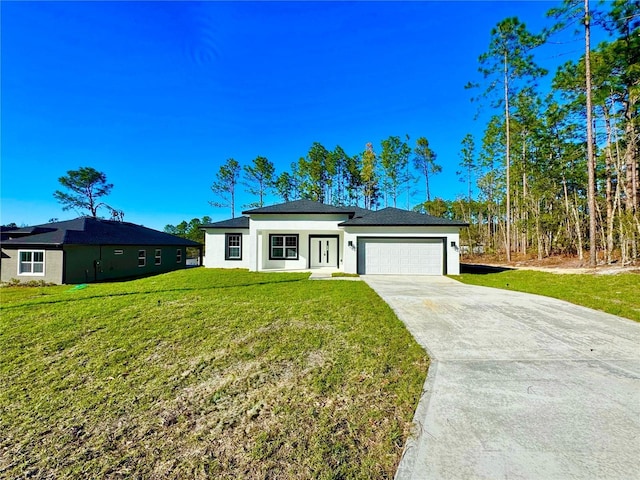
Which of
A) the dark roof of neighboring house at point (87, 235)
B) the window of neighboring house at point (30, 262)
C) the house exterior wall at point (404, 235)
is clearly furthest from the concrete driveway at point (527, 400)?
the window of neighboring house at point (30, 262)

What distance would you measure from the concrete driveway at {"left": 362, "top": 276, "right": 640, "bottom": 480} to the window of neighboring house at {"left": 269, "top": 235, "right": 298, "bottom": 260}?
34.8 ft

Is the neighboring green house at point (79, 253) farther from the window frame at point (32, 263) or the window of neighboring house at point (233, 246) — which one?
the window of neighboring house at point (233, 246)

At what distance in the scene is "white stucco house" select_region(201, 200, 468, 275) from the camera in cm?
1309

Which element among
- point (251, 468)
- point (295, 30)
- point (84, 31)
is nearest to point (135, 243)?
point (84, 31)

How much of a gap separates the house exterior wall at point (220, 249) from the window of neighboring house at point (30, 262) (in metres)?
7.83

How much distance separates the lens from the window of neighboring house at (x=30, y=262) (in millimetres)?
13883

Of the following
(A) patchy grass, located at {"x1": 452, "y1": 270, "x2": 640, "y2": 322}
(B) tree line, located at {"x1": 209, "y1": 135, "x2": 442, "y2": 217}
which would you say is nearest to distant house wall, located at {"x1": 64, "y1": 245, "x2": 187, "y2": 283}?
(B) tree line, located at {"x1": 209, "y1": 135, "x2": 442, "y2": 217}

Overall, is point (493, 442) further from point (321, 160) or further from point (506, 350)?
point (321, 160)

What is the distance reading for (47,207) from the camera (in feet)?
113

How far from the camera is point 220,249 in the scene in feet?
54.3

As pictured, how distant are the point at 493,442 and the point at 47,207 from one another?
48.6 metres

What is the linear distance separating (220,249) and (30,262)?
9123mm

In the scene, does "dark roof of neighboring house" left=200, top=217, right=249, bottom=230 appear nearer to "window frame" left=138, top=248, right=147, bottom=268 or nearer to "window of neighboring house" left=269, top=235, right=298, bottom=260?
"window of neighboring house" left=269, top=235, right=298, bottom=260

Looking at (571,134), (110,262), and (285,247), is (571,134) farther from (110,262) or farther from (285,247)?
(110,262)
